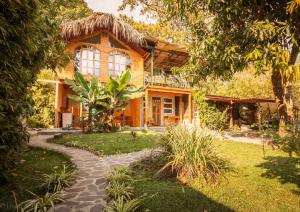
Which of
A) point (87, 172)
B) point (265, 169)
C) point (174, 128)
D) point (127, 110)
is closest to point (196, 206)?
point (174, 128)

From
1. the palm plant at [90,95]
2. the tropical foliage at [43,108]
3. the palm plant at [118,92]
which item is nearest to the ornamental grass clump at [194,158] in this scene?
the palm plant at [118,92]

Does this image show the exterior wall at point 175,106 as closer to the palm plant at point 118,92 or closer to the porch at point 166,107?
the porch at point 166,107

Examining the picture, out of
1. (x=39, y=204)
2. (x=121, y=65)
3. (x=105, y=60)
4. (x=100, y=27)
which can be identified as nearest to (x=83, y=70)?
(x=105, y=60)

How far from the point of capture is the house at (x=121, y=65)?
16.7 meters

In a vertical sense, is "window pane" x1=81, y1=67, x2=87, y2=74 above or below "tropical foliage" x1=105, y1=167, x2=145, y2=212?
above

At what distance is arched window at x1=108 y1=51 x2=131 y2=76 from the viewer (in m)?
18.8

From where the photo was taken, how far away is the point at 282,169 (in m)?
5.98

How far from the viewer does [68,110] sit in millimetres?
16969

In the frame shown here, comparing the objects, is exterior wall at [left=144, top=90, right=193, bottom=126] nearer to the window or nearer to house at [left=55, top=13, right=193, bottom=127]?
house at [left=55, top=13, right=193, bottom=127]

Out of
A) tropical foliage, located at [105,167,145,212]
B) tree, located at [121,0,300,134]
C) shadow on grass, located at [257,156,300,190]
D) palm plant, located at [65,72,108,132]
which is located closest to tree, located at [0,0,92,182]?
tropical foliage, located at [105,167,145,212]

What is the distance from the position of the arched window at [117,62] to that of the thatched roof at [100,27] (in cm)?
148

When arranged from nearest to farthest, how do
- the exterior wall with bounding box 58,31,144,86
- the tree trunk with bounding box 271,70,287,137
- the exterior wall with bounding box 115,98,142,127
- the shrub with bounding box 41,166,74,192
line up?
the shrub with bounding box 41,166,74,192 → the tree trunk with bounding box 271,70,287,137 → the exterior wall with bounding box 58,31,144,86 → the exterior wall with bounding box 115,98,142,127

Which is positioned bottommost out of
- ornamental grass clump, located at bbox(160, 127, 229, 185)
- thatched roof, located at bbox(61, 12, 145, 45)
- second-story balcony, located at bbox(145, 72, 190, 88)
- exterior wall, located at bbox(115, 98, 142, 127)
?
ornamental grass clump, located at bbox(160, 127, 229, 185)

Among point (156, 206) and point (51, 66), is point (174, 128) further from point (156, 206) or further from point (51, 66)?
point (51, 66)
